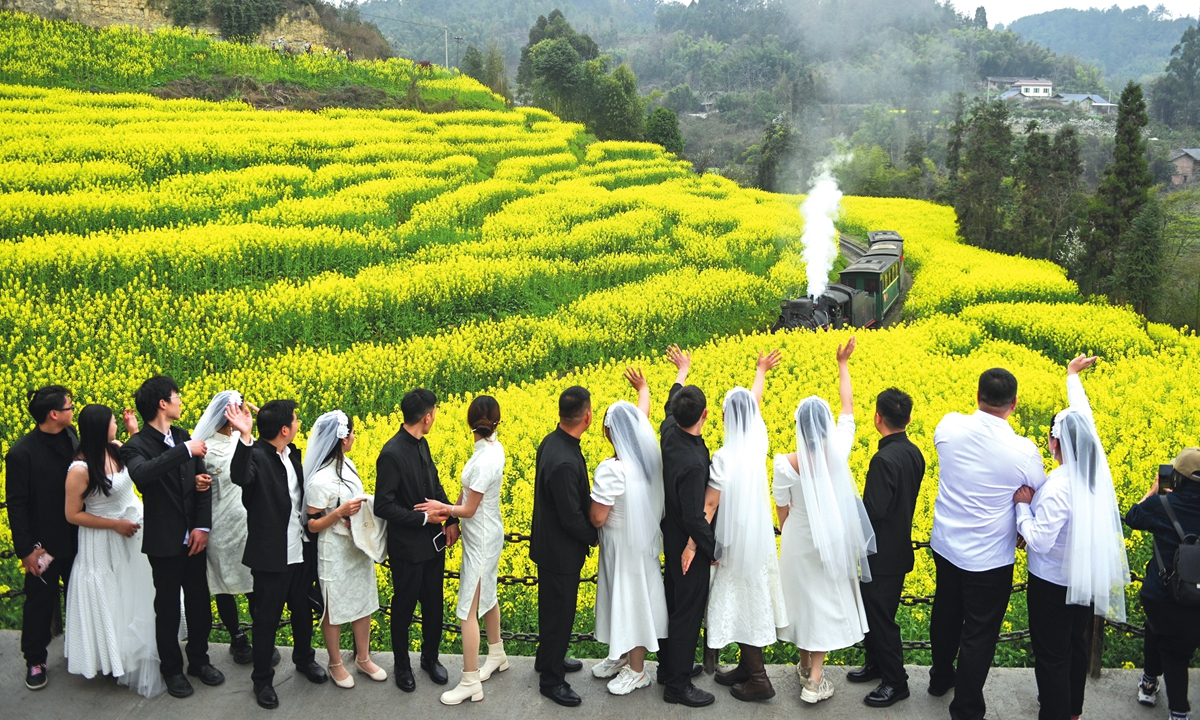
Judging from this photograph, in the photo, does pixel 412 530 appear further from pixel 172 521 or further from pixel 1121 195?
pixel 1121 195

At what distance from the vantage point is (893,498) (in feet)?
15.4

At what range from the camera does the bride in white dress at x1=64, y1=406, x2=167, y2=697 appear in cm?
470

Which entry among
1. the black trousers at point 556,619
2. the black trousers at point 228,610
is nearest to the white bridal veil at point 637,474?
the black trousers at point 556,619

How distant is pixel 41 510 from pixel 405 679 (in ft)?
7.53

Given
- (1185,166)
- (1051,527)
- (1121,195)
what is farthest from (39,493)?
(1185,166)

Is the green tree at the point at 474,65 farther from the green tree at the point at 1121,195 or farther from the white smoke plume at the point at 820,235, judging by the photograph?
the green tree at the point at 1121,195

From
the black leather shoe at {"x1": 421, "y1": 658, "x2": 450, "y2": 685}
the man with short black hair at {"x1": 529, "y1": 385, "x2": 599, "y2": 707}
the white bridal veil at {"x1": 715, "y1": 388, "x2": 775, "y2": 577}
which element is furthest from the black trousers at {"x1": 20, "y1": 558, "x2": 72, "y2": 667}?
the white bridal veil at {"x1": 715, "y1": 388, "x2": 775, "y2": 577}

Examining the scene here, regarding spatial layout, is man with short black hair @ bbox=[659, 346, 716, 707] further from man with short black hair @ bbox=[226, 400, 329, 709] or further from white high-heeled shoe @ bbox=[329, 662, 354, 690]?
man with short black hair @ bbox=[226, 400, 329, 709]

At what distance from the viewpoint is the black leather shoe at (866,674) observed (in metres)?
4.95

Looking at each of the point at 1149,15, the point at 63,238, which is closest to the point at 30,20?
the point at 63,238

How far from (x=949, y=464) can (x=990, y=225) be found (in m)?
28.4

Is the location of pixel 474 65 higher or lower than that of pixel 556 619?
higher

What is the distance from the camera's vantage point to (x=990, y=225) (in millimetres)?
29734

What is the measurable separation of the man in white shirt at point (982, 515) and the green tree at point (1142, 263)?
60.7ft
